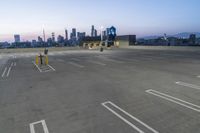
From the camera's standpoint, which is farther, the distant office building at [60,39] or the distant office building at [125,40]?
the distant office building at [60,39]

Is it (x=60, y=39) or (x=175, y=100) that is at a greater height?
(x=60, y=39)

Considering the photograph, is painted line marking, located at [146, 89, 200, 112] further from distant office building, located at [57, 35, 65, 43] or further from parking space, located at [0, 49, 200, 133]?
distant office building, located at [57, 35, 65, 43]

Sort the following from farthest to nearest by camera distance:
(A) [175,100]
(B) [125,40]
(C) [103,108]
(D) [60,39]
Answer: (D) [60,39], (B) [125,40], (A) [175,100], (C) [103,108]

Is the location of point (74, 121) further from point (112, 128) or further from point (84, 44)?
point (84, 44)

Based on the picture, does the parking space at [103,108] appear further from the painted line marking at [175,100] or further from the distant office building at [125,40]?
the distant office building at [125,40]

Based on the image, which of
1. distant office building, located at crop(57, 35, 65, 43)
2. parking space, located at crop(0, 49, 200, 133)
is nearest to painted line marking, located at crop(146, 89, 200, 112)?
parking space, located at crop(0, 49, 200, 133)

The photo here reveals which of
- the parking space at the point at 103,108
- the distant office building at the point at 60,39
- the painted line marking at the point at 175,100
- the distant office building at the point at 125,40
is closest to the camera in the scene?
the parking space at the point at 103,108

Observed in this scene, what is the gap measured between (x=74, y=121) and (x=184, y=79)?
304 inches

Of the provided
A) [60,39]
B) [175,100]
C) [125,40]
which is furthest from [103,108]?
[60,39]

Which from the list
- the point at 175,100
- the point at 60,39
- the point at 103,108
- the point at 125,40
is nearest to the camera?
the point at 103,108

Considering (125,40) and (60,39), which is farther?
(60,39)

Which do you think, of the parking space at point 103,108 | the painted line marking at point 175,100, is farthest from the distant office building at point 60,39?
the painted line marking at point 175,100

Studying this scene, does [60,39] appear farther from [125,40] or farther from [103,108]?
[103,108]

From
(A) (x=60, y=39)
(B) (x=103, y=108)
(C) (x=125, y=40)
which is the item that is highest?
(A) (x=60, y=39)
